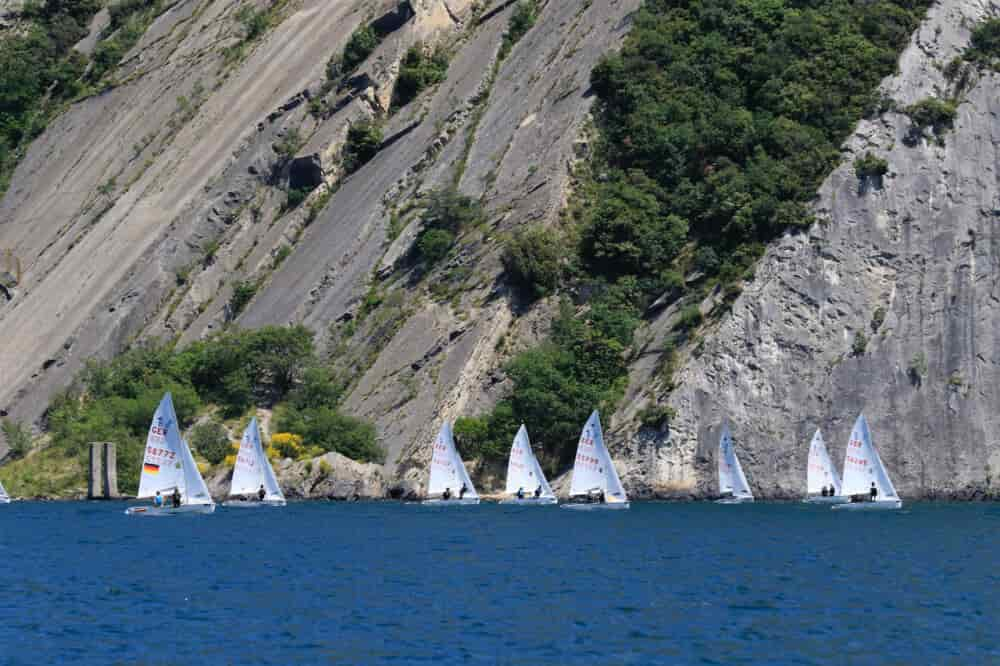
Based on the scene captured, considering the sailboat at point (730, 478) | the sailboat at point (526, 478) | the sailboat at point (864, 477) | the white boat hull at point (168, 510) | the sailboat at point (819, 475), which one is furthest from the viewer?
the sailboat at point (526, 478)

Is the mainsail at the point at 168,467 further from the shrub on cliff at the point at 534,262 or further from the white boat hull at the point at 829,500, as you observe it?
the white boat hull at the point at 829,500

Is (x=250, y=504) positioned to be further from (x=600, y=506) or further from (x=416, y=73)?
(x=416, y=73)

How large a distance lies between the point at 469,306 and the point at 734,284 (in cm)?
1747

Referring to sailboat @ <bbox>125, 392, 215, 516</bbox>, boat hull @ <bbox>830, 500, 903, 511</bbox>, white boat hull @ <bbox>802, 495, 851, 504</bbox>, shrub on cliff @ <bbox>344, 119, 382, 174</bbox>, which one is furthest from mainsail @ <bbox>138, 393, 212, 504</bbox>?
shrub on cliff @ <bbox>344, 119, 382, 174</bbox>

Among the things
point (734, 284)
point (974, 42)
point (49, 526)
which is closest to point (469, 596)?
point (49, 526)

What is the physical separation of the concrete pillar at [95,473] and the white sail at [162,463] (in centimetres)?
2029

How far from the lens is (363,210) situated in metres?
121

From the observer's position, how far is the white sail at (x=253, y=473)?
93.1 meters

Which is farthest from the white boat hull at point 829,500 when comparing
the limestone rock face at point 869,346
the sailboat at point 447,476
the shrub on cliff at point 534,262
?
the shrub on cliff at point 534,262

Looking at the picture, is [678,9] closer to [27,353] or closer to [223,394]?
[223,394]

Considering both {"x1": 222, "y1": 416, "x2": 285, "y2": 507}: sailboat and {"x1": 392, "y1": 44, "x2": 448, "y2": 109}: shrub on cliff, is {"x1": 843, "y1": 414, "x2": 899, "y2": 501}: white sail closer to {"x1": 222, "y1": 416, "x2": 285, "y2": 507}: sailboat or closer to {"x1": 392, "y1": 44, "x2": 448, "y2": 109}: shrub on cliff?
{"x1": 222, "y1": 416, "x2": 285, "y2": 507}: sailboat

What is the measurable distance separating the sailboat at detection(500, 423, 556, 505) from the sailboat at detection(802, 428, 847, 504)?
13771mm

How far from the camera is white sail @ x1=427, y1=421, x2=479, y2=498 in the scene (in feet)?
305

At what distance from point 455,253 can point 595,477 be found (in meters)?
28.1
